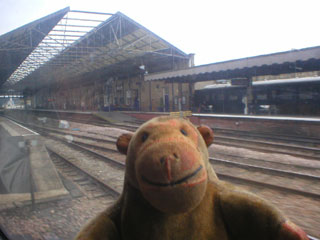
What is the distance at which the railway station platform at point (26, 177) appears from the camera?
405cm

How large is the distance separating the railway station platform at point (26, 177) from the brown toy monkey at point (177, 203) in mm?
3209

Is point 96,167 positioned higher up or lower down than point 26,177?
lower down

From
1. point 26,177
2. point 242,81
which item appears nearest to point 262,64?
point 242,81

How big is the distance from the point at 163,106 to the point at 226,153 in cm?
1177

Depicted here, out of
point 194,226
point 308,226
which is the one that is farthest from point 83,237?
point 308,226

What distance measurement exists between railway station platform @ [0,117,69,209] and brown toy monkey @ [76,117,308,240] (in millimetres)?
3209

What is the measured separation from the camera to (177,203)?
1.04m

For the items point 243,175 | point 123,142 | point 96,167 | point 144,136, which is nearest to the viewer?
point 144,136

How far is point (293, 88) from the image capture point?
1374 centimetres

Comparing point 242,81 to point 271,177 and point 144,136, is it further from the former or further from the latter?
point 144,136

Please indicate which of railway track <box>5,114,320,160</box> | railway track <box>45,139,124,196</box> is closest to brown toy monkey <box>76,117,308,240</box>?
railway track <box>45,139,124,196</box>

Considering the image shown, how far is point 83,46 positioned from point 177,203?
1889 cm

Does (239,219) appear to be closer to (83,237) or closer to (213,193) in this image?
(213,193)

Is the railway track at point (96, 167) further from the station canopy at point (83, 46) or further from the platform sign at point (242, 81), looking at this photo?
the platform sign at point (242, 81)
